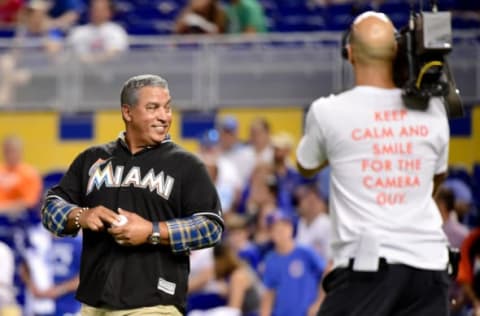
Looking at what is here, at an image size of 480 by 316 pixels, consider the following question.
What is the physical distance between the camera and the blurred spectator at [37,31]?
14.6 m

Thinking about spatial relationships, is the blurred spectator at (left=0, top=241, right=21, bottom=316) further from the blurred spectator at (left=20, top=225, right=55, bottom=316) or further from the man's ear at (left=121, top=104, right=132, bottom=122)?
the man's ear at (left=121, top=104, right=132, bottom=122)

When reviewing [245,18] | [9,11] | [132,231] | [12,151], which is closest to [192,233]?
[132,231]

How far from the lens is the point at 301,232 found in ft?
39.7

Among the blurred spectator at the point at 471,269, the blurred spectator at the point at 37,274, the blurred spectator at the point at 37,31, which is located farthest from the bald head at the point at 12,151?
the blurred spectator at the point at 471,269

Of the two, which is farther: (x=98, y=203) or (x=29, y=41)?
(x=29, y=41)

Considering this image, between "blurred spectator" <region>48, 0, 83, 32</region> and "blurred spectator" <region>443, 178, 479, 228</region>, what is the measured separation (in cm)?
572

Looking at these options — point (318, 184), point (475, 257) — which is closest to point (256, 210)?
point (318, 184)

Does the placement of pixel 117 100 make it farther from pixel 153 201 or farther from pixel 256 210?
pixel 153 201

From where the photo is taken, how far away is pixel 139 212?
5617 mm

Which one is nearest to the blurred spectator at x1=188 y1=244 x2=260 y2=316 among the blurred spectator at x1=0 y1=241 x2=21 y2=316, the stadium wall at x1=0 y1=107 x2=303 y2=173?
the blurred spectator at x1=0 y1=241 x2=21 y2=316

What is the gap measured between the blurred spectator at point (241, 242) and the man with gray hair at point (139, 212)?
543cm

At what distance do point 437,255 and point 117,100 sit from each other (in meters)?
9.81

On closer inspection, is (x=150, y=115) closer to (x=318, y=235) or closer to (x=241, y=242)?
(x=241, y=242)

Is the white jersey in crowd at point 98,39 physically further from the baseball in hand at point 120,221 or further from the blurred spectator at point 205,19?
the baseball in hand at point 120,221
